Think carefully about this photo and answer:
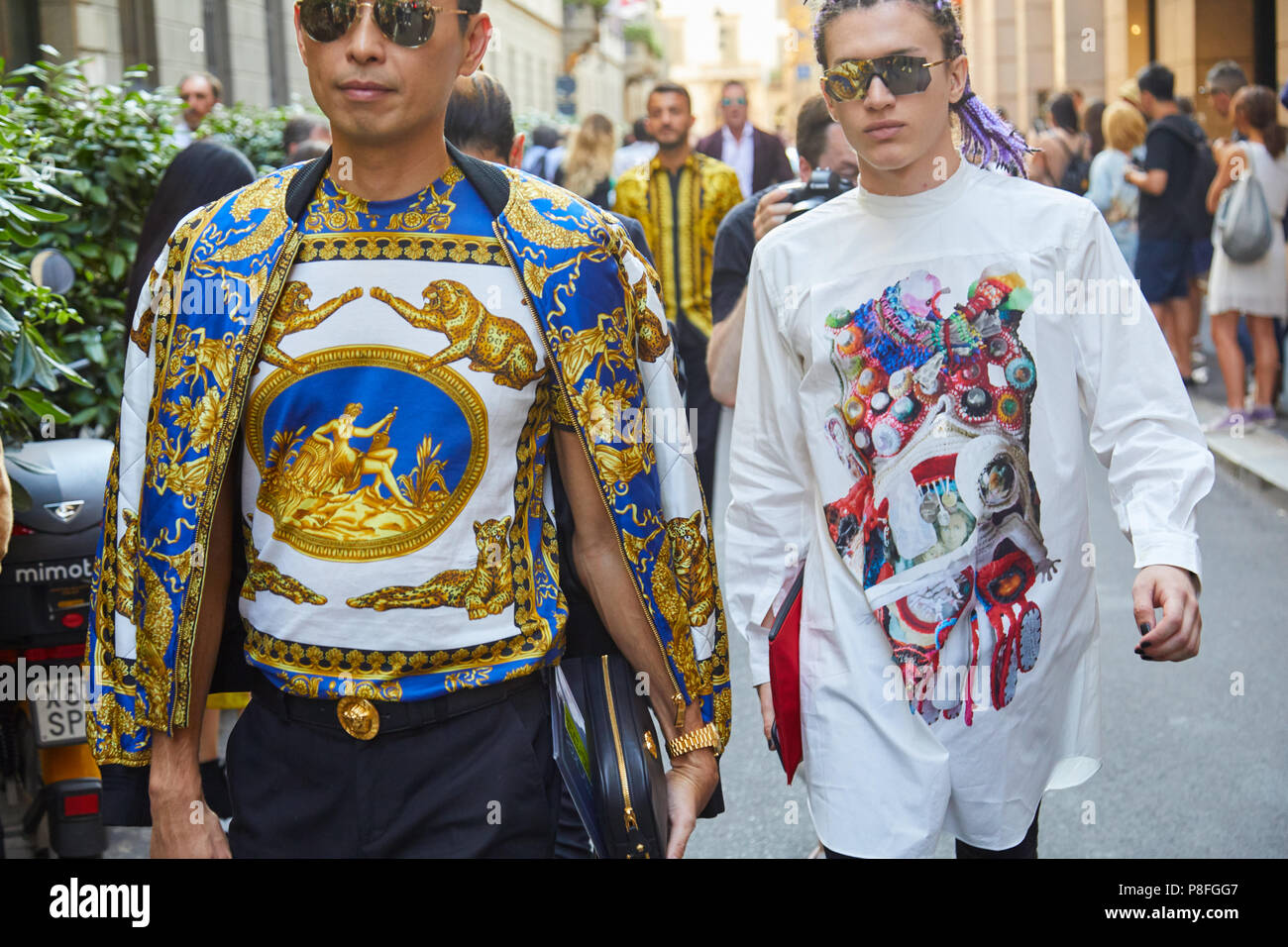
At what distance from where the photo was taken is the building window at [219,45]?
21.3 m

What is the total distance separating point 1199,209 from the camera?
12.9 meters

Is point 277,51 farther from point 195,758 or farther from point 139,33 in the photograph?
point 195,758

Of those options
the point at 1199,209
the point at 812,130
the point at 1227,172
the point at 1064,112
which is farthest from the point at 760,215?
the point at 1064,112

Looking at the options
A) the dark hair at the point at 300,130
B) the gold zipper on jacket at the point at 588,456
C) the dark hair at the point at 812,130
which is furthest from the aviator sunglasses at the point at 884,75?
the dark hair at the point at 300,130

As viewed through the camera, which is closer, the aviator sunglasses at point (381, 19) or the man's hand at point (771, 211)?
the aviator sunglasses at point (381, 19)

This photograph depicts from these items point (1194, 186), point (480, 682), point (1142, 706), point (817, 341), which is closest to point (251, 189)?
point (480, 682)

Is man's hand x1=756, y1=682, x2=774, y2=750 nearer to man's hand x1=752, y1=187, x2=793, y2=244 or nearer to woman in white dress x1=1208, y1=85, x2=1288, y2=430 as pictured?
man's hand x1=752, y1=187, x2=793, y2=244

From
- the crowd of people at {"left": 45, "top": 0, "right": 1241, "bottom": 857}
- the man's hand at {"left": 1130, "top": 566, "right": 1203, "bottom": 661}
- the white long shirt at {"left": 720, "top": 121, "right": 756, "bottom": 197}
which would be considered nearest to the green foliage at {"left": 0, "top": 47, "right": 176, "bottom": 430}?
the crowd of people at {"left": 45, "top": 0, "right": 1241, "bottom": 857}

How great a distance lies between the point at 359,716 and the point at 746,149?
11866 millimetres

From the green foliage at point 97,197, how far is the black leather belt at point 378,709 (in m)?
3.64

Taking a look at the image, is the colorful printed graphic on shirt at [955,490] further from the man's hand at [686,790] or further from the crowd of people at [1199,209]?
the crowd of people at [1199,209]

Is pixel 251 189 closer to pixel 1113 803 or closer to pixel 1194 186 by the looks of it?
pixel 1113 803

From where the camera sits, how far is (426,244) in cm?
246

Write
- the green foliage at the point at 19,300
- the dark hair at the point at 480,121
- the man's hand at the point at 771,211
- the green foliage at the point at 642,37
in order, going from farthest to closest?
the green foliage at the point at 642,37 → the man's hand at the point at 771,211 → the dark hair at the point at 480,121 → the green foliage at the point at 19,300
